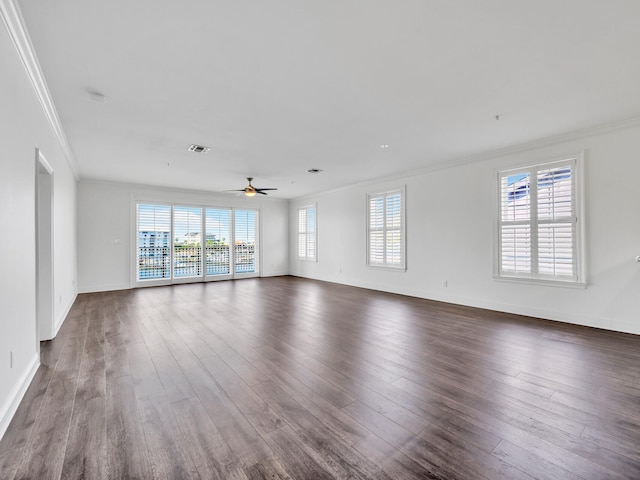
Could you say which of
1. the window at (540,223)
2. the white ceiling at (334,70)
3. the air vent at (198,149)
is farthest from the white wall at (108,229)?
the window at (540,223)

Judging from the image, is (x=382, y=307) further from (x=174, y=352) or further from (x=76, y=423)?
(x=76, y=423)

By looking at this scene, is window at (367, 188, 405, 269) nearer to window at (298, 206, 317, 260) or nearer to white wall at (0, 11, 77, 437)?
window at (298, 206, 317, 260)

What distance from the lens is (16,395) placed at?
219cm

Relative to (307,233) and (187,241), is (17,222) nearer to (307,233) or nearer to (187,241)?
(187,241)

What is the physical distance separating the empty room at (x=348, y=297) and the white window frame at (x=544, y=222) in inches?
1.4

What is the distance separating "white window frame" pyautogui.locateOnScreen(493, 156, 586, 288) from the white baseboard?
594 cm

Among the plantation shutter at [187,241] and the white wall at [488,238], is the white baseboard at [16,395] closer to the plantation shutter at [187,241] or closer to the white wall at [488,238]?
the plantation shutter at [187,241]

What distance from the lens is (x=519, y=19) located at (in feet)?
6.75

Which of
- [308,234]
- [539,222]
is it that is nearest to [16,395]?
[539,222]

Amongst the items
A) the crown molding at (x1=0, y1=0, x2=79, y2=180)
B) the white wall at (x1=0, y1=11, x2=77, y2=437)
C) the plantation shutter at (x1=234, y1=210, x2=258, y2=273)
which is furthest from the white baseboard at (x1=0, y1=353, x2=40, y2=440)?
the plantation shutter at (x1=234, y1=210, x2=258, y2=273)

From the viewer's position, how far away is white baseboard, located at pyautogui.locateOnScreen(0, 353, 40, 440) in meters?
1.91

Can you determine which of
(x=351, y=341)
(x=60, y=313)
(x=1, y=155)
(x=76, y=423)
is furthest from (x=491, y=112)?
(x=60, y=313)

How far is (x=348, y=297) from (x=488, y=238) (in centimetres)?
288

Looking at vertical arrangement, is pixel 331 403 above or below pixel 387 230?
below
